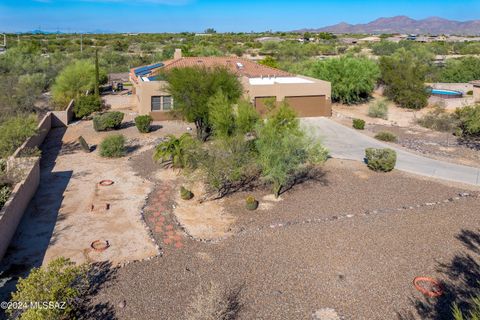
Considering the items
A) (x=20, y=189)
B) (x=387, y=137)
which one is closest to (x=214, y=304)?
(x=20, y=189)

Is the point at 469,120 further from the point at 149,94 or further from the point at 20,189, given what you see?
the point at 20,189

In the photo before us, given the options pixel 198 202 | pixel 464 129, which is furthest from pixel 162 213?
pixel 464 129

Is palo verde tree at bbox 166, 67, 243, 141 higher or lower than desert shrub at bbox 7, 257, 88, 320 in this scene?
higher

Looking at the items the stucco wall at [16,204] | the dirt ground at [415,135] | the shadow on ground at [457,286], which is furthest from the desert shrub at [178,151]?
the dirt ground at [415,135]

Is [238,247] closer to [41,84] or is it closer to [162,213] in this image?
[162,213]

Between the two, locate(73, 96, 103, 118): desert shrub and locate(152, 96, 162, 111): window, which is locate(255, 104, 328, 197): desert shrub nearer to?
locate(152, 96, 162, 111): window

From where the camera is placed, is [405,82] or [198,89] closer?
[198,89]

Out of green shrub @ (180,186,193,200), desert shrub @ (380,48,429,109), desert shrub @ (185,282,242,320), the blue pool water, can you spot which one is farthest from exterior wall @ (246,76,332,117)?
desert shrub @ (185,282,242,320)
